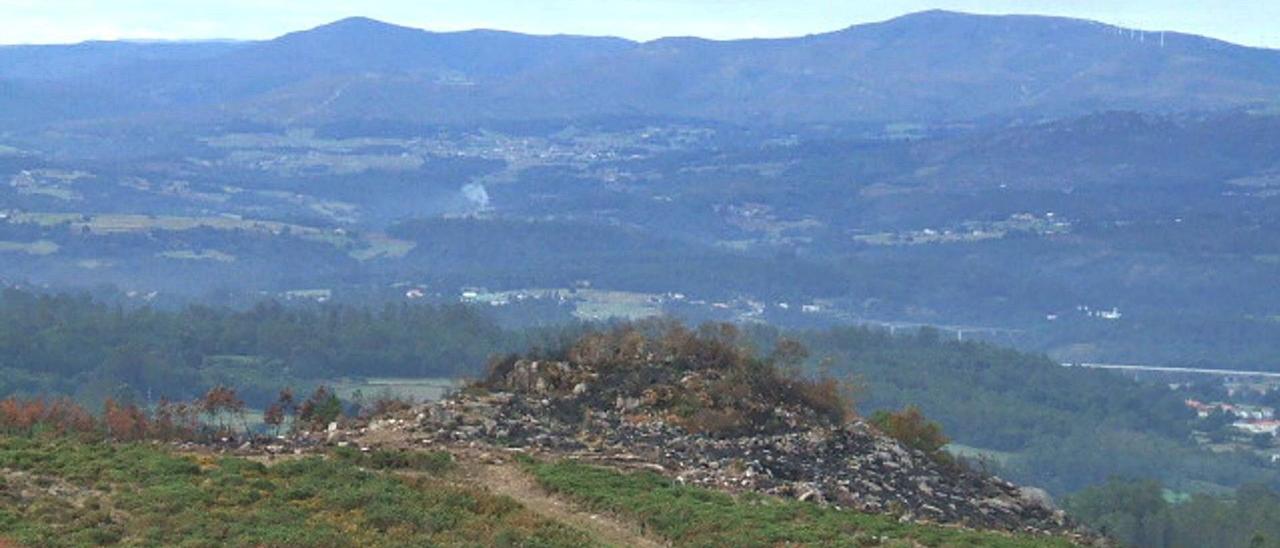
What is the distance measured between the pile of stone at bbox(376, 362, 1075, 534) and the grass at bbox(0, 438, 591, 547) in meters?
3.01

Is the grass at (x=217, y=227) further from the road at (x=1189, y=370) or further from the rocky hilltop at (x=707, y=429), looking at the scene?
the rocky hilltop at (x=707, y=429)

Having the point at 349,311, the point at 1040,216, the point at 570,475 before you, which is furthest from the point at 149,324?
the point at 1040,216

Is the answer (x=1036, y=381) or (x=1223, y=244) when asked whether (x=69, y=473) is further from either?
(x=1223, y=244)

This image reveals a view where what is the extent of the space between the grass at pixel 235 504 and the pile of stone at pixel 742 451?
3012mm

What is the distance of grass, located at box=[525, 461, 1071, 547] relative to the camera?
78.1 ft

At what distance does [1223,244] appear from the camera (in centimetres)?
17025

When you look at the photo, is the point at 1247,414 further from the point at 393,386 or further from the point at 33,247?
the point at 33,247

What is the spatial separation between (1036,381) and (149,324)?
36.9 metres

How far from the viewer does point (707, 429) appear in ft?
99.9

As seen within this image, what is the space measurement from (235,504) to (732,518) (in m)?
5.01

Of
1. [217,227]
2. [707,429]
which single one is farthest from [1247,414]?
[217,227]

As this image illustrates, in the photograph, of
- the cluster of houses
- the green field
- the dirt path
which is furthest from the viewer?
the cluster of houses

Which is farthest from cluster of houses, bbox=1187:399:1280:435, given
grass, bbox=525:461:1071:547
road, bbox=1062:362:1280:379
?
grass, bbox=525:461:1071:547

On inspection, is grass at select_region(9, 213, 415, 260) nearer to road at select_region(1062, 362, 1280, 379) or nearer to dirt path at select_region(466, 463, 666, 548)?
road at select_region(1062, 362, 1280, 379)
